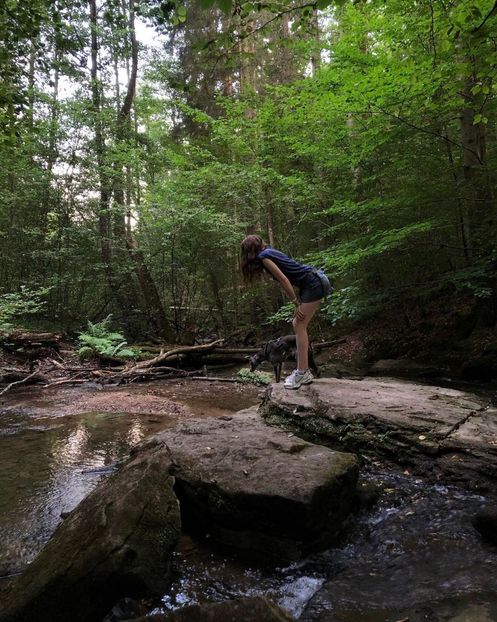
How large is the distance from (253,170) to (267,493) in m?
12.2

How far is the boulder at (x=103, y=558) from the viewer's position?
2102 mm

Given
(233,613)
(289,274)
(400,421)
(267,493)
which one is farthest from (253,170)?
(233,613)

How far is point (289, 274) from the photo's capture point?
5.30m

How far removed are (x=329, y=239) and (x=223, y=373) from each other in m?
6.41

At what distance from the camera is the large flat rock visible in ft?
12.2

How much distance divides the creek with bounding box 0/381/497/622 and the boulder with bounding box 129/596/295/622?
51cm

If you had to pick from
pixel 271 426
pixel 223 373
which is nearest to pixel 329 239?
pixel 223 373

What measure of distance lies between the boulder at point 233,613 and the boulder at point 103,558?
407 millimetres

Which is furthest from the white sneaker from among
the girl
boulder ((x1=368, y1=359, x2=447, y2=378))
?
boulder ((x1=368, y1=359, x2=447, y2=378))

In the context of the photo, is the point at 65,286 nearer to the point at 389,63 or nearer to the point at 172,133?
the point at 172,133

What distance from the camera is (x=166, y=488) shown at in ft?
9.26

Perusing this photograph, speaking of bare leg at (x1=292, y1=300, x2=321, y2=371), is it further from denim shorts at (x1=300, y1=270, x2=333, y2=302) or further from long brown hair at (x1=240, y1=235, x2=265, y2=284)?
long brown hair at (x1=240, y1=235, x2=265, y2=284)

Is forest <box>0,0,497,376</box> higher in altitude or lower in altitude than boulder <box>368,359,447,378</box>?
higher

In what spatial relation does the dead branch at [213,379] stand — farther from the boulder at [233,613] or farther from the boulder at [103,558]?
the boulder at [233,613]
